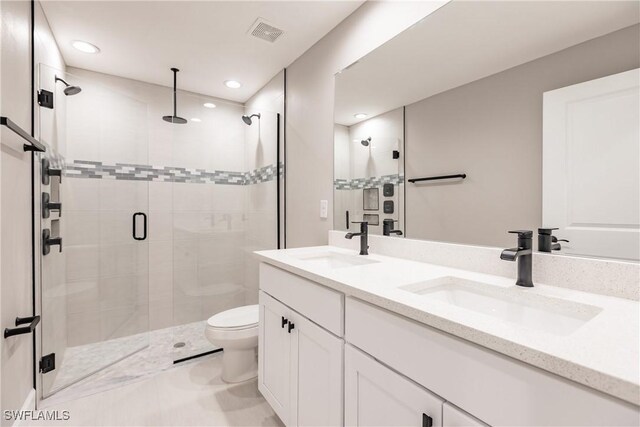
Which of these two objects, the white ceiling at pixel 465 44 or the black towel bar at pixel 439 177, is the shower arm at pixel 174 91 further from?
the black towel bar at pixel 439 177

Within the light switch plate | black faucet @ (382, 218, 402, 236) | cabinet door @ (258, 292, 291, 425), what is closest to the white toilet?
cabinet door @ (258, 292, 291, 425)

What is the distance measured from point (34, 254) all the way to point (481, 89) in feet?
8.20

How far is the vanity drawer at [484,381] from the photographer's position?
509 mm

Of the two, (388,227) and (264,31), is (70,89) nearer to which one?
(264,31)

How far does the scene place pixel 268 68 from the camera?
8.50 feet

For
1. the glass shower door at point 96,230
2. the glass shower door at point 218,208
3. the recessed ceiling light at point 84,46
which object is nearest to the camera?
the glass shower door at point 96,230

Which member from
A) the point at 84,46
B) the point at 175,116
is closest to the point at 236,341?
the point at 175,116

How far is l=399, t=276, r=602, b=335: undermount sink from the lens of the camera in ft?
2.72

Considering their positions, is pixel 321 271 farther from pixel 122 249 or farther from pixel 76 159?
pixel 76 159

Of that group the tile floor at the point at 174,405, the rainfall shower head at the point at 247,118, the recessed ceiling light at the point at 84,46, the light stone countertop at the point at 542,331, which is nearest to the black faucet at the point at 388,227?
the light stone countertop at the point at 542,331

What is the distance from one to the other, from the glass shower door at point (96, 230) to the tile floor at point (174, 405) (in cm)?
40

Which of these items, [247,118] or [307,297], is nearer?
[307,297]

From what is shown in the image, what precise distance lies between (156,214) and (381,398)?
2611 millimetres

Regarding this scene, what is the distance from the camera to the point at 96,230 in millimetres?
2352
